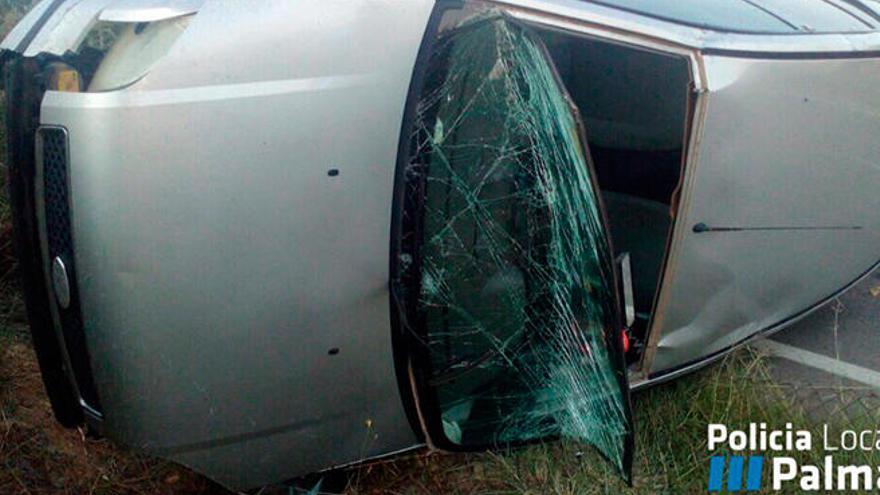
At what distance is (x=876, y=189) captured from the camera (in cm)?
363

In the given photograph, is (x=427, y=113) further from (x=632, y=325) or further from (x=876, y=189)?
(x=876, y=189)

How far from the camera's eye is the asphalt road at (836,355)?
350cm

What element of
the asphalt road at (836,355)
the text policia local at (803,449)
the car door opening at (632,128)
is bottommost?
the asphalt road at (836,355)

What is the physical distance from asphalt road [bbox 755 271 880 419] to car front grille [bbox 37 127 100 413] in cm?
248

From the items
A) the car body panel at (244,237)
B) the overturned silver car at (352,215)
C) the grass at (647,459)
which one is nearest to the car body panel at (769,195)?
the overturned silver car at (352,215)

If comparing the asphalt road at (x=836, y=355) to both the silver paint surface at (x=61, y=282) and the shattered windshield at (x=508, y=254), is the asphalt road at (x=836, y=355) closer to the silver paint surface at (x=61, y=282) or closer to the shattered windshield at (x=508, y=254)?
the shattered windshield at (x=508, y=254)

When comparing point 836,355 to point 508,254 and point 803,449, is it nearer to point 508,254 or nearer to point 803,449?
point 803,449

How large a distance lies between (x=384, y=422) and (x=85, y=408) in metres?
0.81

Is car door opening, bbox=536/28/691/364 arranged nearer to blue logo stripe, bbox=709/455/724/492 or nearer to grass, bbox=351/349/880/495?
grass, bbox=351/349/880/495

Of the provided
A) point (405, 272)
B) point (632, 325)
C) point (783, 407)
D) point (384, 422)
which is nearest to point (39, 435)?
point (384, 422)

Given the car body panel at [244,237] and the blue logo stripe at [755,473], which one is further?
the blue logo stripe at [755,473]

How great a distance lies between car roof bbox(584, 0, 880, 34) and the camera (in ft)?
9.87

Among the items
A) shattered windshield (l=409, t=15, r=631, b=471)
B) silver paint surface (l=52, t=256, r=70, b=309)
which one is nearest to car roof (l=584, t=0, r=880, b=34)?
shattered windshield (l=409, t=15, r=631, b=471)

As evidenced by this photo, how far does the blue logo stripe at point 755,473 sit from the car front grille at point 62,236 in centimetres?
197
